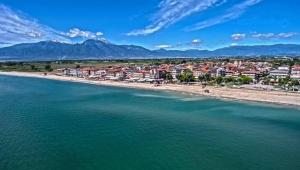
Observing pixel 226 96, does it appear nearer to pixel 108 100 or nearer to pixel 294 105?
pixel 294 105

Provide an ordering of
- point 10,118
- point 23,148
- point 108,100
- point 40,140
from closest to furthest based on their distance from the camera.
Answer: point 23,148 → point 40,140 → point 10,118 → point 108,100

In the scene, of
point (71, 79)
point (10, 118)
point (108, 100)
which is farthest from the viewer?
point (71, 79)

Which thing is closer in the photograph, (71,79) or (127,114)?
(127,114)

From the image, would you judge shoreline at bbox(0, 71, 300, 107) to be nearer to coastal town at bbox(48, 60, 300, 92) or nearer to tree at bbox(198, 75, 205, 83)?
coastal town at bbox(48, 60, 300, 92)

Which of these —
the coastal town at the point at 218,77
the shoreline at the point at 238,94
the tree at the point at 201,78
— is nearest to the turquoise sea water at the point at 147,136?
the shoreline at the point at 238,94

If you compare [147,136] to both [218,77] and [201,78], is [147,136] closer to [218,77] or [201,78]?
[218,77]

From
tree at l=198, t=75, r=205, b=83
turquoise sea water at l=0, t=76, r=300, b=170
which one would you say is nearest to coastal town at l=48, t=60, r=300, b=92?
tree at l=198, t=75, r=205, b=83

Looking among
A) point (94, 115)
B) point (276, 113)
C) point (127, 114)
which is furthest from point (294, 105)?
point (94, 115)
